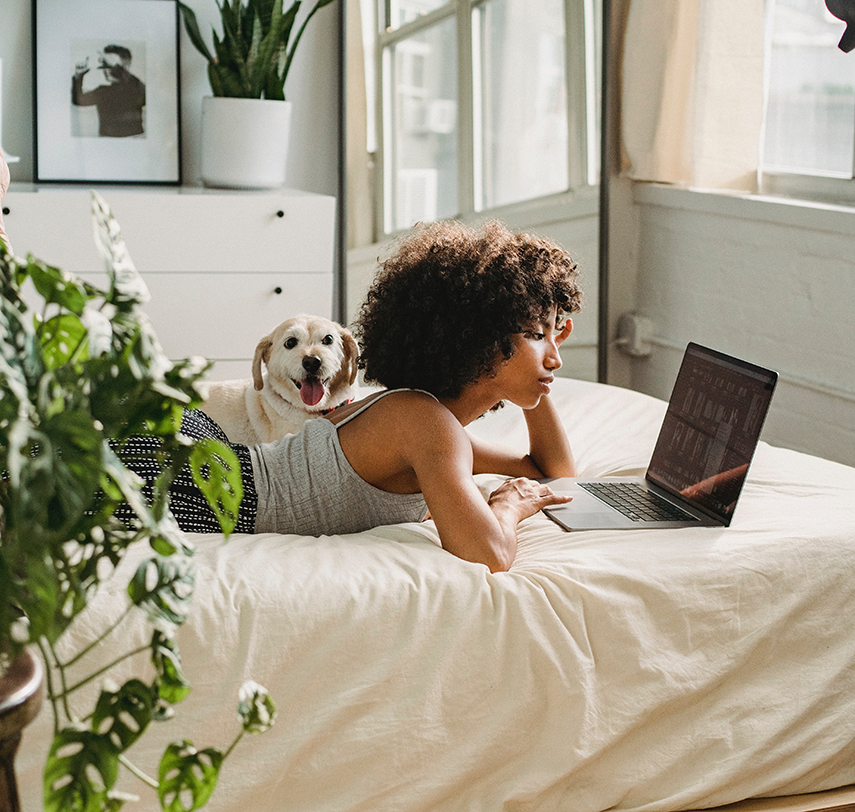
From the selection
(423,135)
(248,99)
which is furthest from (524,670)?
(423,135)

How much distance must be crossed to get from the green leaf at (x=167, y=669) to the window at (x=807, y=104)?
102 inches

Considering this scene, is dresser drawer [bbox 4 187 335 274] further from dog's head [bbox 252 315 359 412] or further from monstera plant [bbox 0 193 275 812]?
monstera plant [bbox 0 193 275 812]

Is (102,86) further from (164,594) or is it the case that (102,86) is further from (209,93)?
(164,594)

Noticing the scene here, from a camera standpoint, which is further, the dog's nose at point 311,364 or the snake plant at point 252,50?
the snake plant at point 252,50

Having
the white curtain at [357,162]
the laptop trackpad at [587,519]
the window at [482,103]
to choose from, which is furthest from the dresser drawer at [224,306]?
the laptop trackpad at [587,519]

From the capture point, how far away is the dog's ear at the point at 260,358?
7.80 ft

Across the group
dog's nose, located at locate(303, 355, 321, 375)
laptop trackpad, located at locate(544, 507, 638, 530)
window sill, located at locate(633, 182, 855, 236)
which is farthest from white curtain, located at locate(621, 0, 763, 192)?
laptop trackpad, located at locate(544, 507, 638, 530)

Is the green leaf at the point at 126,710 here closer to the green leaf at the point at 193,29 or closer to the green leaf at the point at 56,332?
the green leaf at the point at 56,332

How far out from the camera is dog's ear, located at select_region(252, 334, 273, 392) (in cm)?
238

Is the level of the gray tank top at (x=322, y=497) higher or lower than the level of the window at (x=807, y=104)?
lower

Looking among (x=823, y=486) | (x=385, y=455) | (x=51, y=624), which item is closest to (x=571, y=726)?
(x=385, y=455)

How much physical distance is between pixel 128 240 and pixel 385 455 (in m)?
1.80

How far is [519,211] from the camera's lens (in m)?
3.60

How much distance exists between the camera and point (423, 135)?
362 cm
